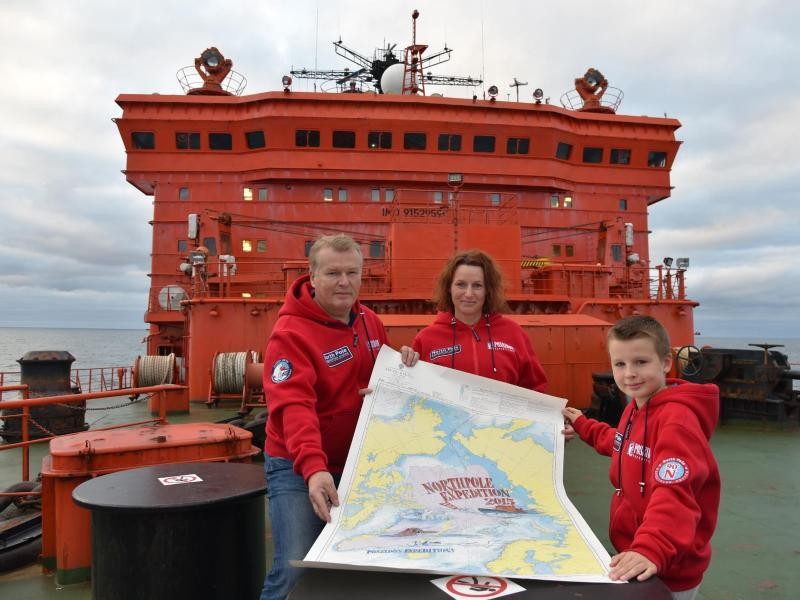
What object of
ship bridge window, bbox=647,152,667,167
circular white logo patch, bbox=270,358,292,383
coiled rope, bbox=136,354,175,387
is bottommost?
coiled rope, bbox=136,354,175,387

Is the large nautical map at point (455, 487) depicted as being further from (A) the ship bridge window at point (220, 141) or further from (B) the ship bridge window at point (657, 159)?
(B) the ship bridge window at point (657, 159)

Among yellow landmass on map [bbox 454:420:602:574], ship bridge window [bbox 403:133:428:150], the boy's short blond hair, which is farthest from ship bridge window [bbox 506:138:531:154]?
the boy's short blond hair

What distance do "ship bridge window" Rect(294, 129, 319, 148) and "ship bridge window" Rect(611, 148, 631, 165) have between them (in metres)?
10.4

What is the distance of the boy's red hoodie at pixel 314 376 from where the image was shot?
2260 millimetres

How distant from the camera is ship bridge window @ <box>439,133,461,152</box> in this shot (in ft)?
58.1

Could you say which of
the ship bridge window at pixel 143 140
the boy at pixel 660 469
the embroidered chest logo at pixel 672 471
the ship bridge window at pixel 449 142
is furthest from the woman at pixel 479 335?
the ship bridge window at pixel 143 140

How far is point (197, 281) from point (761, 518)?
11.2 m

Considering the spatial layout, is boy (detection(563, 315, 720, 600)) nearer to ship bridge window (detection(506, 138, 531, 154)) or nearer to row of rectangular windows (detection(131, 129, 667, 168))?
row of rectangular windows (detection(131, 129, 667, 168))

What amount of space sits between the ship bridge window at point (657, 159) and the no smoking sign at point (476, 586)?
67.5 feet

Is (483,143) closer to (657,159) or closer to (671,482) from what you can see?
(657,159)

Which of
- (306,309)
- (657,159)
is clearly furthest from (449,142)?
(306,309)

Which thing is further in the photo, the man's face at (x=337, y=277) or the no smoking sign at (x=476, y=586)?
the man's face at (x=337, y=277)

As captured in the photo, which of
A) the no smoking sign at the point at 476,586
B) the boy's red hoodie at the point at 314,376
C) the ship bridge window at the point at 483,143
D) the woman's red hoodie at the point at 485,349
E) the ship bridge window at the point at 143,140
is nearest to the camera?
the no smoking sign at the point at 476,586

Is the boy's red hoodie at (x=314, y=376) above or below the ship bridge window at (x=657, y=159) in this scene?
below
